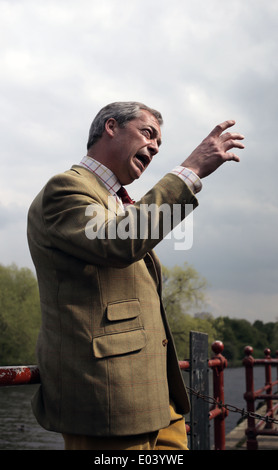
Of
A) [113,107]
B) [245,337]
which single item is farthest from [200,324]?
[245,337]

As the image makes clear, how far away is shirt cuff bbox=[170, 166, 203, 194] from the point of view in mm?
1956

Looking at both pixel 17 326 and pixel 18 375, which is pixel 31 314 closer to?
pixel 17 326

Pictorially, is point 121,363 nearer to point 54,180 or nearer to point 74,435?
point 74,435

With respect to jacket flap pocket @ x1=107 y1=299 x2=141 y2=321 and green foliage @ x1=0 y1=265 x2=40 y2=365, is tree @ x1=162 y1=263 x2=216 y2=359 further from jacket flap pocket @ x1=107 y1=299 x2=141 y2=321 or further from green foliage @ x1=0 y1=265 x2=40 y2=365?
jacket flap pocket @ x1=107 y1=299 x2=141 y2=321

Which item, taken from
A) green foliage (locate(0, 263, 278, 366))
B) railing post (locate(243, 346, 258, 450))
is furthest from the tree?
railing post (locate(243, 346, 258, 450))

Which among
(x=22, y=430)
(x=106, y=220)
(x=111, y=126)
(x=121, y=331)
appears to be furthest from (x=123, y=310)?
(x=22, y=430)

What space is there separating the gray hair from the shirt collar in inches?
6.2

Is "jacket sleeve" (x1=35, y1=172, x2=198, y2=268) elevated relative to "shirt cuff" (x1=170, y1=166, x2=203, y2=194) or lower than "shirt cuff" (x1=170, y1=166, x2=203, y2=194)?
lower

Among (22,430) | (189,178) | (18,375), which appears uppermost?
(189,178)

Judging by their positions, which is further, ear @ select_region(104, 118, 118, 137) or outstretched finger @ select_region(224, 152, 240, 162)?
ear @ select_region(104, 118, 118, 137)

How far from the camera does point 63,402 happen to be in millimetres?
1891

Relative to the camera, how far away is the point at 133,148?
7.47 feet

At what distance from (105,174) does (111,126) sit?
245mm
